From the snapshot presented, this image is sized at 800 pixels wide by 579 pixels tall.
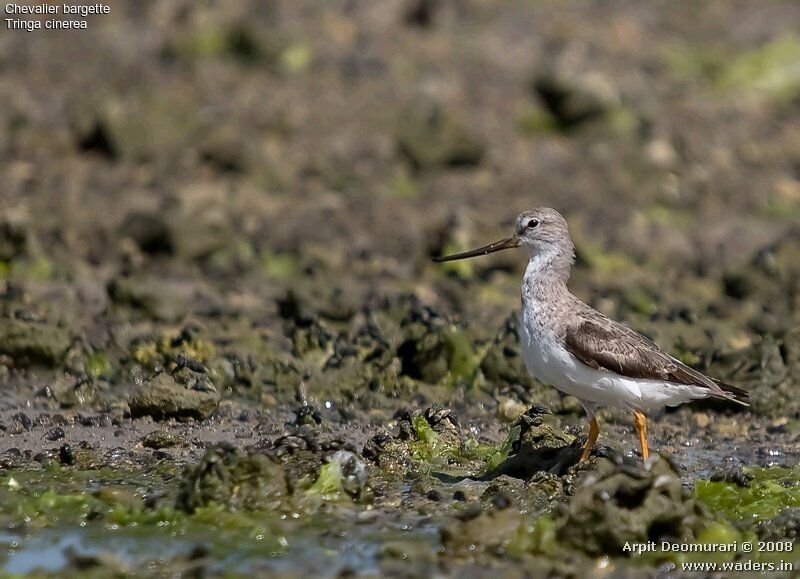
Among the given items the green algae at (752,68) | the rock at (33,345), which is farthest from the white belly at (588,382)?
the green algae at (752,68)

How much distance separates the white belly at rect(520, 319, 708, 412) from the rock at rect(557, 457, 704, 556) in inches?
43.4

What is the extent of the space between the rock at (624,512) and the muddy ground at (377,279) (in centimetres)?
2

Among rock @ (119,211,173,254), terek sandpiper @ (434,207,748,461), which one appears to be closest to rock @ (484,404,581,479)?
terek sandpiper @ (434,207,748,461)

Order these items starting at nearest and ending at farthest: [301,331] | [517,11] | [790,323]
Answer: [301,331] < [790,323] < [517,11]

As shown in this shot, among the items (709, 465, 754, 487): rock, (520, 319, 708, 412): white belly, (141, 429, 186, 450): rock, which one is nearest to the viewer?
(520, 319, 708, 412): white belly

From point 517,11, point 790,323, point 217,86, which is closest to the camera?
point 790,323

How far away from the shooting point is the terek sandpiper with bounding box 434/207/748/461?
376 inches

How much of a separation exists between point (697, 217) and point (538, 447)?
28.2 ft

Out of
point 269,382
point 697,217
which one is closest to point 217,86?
point 697,217

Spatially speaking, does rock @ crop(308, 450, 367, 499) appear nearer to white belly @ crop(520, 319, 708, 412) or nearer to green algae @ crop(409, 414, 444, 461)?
green algae @ crop(409, 414, 444, 461)

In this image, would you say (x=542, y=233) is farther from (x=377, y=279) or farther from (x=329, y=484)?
(x=377, y=279)

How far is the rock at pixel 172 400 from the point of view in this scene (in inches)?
432

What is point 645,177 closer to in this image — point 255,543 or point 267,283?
point 267,283

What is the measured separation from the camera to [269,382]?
1209 cm
